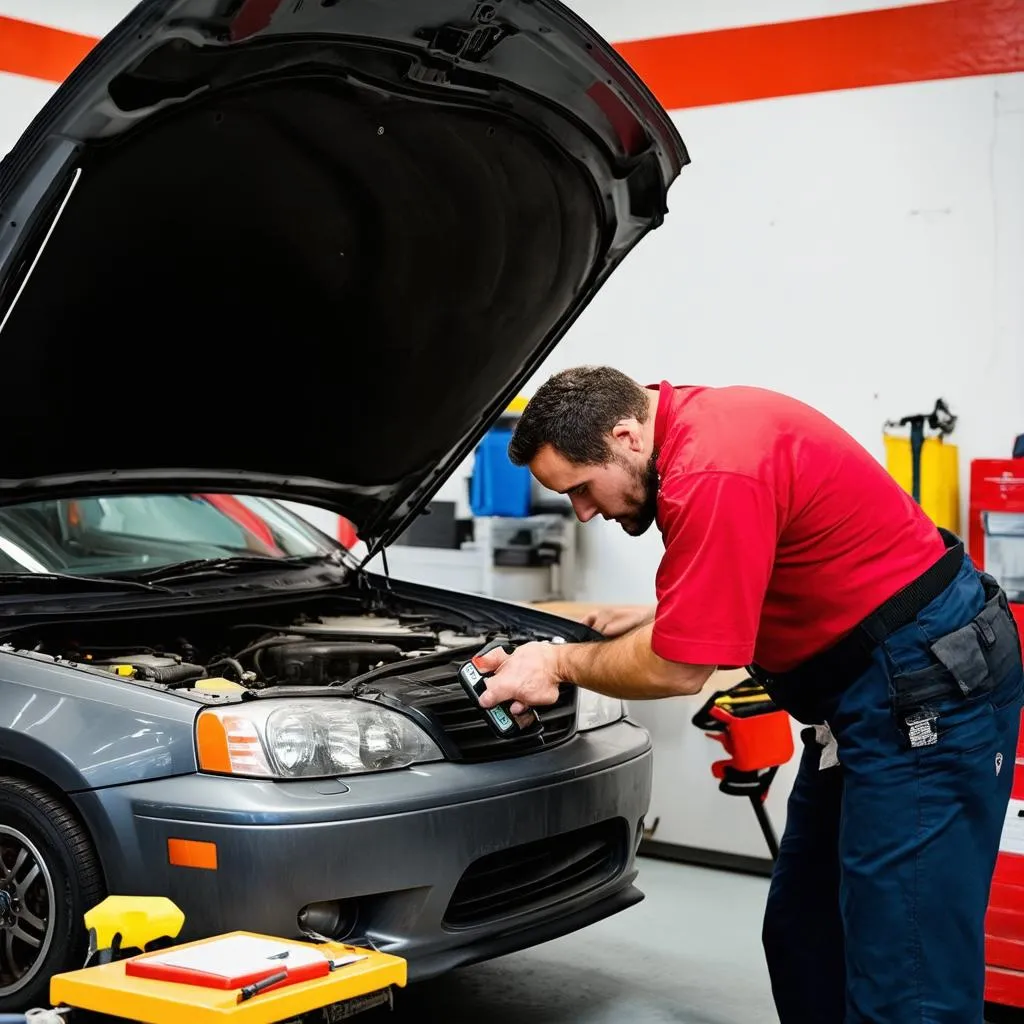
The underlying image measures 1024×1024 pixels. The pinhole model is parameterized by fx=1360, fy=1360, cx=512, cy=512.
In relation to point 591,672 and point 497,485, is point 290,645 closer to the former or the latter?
point 591,672

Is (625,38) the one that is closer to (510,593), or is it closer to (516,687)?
(510,593)

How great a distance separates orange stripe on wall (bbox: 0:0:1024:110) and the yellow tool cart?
3.72 meters

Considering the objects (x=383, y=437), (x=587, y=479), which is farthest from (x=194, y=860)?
(x=383, y=437)

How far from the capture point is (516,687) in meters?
2.58

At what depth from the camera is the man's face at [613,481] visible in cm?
245

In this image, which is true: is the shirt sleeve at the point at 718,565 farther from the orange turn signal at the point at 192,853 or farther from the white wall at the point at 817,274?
the white wall at the point at 817,274

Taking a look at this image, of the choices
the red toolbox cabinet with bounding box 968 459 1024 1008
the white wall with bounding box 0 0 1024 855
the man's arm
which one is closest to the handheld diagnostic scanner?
the man's arm

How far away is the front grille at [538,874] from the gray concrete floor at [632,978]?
462mm

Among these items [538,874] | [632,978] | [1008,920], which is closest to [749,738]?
[632,978]

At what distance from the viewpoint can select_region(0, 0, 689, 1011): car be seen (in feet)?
8.27

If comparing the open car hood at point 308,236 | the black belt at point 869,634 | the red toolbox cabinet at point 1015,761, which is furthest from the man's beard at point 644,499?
the red toolbox cabinet at point 1015,761

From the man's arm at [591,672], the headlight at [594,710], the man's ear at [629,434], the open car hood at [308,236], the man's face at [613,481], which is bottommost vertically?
the headlight at [594,710]

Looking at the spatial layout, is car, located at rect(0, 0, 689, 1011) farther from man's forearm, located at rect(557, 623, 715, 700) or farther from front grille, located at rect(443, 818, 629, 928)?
man's forearm, located at rect(557, 623, 715, 700)

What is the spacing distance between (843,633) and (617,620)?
87 centimetres
